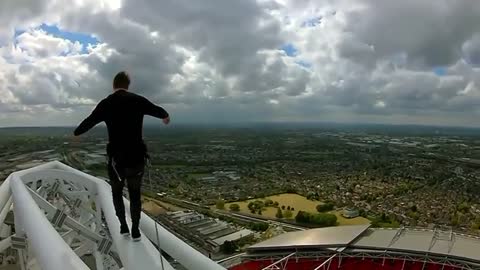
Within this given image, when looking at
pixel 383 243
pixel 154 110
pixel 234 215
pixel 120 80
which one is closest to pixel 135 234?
pixel 154 110

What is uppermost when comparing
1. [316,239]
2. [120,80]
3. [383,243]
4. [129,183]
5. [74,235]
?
[120,80]

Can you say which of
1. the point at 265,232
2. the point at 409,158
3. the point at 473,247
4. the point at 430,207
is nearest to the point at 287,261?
the point at 473,247

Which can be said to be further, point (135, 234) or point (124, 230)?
point (124, 230)

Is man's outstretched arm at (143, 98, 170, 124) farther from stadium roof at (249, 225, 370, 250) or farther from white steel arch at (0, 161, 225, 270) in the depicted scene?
stadium roof at (249, 225, 370, 250)

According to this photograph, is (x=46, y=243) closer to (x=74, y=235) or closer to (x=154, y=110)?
(x=154, y=110)

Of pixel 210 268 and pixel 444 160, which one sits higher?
pixel 210 268

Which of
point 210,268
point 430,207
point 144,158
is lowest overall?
point 430,207

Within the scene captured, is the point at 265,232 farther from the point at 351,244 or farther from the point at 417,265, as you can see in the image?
the point at 417,265
